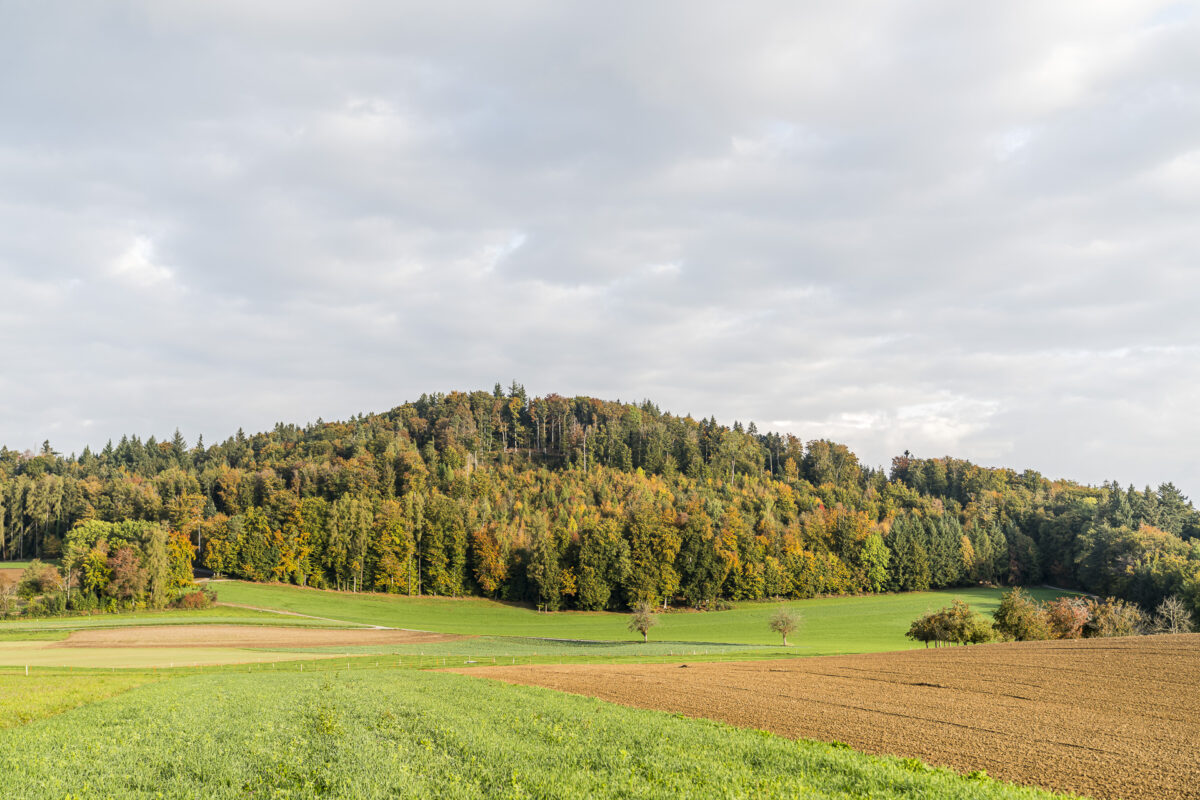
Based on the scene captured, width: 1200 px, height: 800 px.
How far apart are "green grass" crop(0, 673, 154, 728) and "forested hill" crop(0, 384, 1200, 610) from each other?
7620 centimetres

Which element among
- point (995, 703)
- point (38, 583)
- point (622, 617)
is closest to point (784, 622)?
point (622, 617)

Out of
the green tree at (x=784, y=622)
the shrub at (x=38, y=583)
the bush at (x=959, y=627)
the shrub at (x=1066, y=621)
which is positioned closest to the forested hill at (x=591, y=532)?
the shrub at (x=38, y=583)

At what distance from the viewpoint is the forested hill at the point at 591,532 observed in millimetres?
113125

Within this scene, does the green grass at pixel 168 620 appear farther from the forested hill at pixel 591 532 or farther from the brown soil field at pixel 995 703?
the brown soil field at pixel 995 703

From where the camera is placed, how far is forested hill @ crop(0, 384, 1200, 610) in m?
113

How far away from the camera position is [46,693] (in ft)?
92.0

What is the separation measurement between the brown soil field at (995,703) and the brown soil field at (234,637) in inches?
1363

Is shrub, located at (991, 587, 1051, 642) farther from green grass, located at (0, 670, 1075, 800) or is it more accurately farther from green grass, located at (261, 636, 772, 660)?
green grass, located at (0, 670, 1075, 800)

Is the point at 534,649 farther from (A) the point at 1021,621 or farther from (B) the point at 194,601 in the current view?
(B) the point at 194,601

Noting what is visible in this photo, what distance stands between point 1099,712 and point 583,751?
766 inches

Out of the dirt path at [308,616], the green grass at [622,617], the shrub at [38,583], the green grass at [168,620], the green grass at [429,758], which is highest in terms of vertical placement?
the green grass at [429,758]

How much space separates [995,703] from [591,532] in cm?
9444

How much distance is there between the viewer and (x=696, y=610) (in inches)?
4338

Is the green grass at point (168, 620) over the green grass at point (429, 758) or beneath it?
beneath
